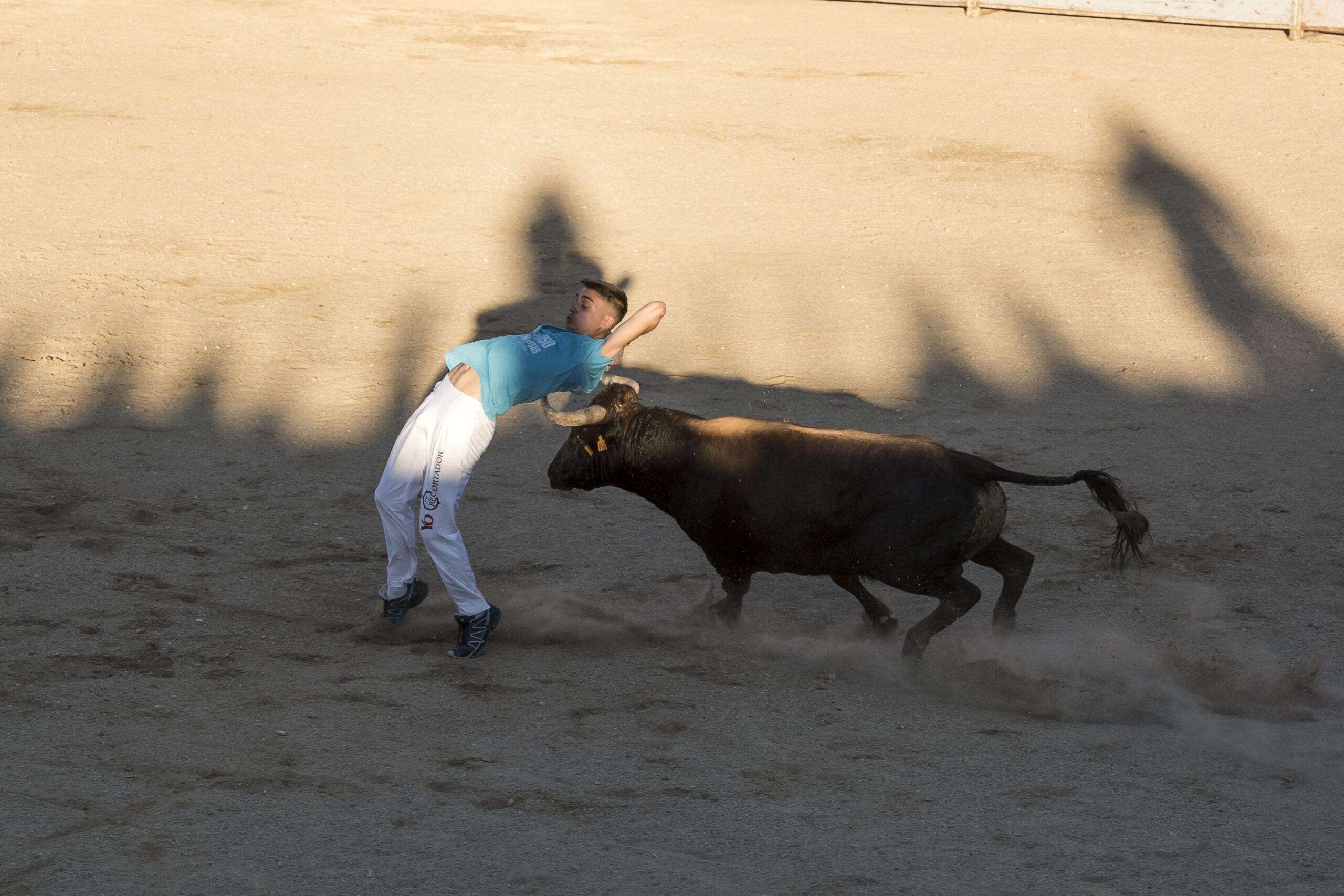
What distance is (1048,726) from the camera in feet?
20.1

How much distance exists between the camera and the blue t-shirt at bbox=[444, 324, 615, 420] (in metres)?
6.51

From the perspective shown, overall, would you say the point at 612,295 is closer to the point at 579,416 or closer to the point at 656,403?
the point at 579,416

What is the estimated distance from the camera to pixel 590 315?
6.66m

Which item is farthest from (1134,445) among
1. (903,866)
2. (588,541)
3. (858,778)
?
(903,866)

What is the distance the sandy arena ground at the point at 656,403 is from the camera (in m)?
5.12

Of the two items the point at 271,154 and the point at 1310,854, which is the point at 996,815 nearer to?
the point at 1310,854

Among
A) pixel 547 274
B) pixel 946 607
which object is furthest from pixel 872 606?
pixel 547 274

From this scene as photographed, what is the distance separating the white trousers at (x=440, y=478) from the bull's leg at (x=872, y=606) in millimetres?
1841

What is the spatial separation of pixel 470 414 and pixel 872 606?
227cm

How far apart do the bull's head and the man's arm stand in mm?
532

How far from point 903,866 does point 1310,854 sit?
4.75 feet

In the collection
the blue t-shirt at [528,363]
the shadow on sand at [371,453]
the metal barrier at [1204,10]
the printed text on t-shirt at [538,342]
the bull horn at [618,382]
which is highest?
the metal barrier at [1204,10]

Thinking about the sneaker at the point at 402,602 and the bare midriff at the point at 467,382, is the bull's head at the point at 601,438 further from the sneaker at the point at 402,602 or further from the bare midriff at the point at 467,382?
the sneaker at the point at 402,602

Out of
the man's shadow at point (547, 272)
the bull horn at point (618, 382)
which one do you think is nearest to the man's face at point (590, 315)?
the bull horn at point (618, 382)
